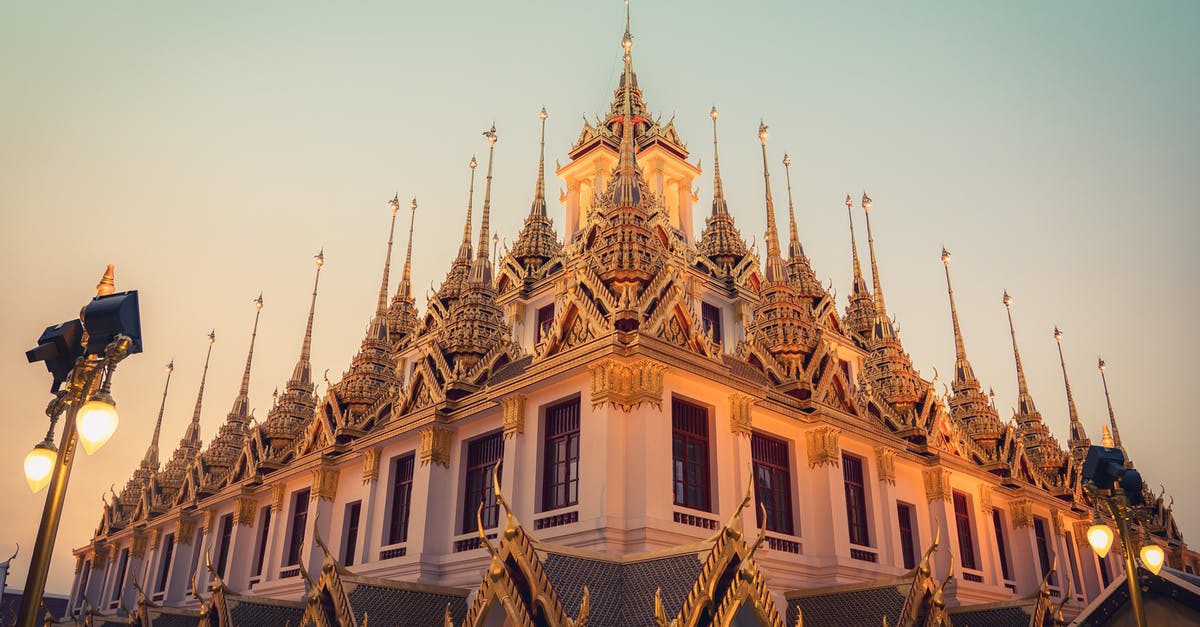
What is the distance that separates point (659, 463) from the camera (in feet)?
49.8

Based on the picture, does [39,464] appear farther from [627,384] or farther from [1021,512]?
[1021,512]

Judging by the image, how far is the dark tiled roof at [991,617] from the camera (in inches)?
615

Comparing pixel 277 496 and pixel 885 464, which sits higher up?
pixel 277 496

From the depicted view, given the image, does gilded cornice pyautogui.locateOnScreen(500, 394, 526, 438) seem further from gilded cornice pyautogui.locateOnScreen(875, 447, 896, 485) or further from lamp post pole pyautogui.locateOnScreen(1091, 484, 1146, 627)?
lamp post pole pyautogui.locateOnScreen(1091, 484, 1146, 627)

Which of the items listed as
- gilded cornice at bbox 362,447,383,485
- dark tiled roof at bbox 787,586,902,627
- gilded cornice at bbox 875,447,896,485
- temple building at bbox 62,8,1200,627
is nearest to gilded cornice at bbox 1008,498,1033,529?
temple building at bbox 62,8,1200,627

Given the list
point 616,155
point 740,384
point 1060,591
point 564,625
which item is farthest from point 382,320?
point 1060,591

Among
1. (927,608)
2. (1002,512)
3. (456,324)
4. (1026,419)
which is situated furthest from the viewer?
(1026,419)

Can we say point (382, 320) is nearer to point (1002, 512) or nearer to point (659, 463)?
point (659, 463)

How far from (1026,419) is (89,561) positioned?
146ft

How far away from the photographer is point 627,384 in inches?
614

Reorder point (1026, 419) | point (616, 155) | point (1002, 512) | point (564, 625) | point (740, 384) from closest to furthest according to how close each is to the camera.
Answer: point (564, 625) → point (740, 384) → point (1002, 512) → point (616, 155) → point (1026, 419)

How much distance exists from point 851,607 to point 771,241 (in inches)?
427

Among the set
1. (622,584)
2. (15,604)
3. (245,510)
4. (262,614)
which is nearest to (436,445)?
(262,614)

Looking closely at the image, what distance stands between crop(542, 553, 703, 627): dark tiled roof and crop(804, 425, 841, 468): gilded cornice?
7080mm
